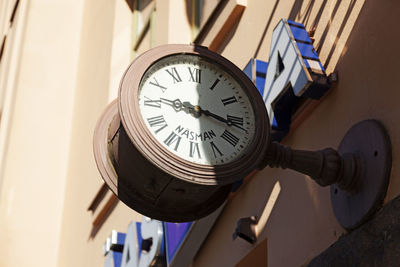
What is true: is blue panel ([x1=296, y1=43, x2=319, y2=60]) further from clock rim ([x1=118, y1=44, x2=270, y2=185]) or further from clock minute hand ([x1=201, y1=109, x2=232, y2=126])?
clock minute hand ([x1=201, y1=109, x2=232, y2=126])

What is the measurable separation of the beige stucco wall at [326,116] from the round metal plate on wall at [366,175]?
41 millimetres

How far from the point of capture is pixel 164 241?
19.9 ft

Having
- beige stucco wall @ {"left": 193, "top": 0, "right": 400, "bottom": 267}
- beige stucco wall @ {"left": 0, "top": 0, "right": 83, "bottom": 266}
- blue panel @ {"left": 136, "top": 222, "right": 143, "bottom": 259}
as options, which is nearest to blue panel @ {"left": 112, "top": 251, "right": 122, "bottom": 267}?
blue panel @ {"left": 136, "top": 222, "right": 143, "bottom": 259}

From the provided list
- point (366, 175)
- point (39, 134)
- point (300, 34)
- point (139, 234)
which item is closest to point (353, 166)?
point (366, 175)

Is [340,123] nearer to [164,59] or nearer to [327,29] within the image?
[327,29]

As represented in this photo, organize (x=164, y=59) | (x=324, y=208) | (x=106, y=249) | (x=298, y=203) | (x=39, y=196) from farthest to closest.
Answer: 1. (x=39, y=196)
2. (x=106, y=249)
3. (x=298, y=203)
4. (x=324, y=208)
5. (x=164, y=59)

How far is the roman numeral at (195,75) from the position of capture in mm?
3712

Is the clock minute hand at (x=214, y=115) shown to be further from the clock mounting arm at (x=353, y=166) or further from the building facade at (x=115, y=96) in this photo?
the building facade at (x=115, y=96)

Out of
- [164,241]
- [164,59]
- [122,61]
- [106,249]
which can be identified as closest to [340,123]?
[164,59]

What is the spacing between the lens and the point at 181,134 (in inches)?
139

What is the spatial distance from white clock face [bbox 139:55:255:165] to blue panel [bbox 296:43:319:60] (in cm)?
81

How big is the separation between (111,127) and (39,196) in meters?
6.74

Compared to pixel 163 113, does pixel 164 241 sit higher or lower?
lower

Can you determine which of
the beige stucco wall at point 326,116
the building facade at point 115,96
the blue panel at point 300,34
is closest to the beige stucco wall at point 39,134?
the building facade at point 115,96
